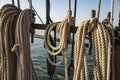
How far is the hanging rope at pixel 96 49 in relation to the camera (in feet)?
9.03

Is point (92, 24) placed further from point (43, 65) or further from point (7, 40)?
point (43, 65)

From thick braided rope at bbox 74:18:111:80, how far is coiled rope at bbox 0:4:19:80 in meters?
0.93

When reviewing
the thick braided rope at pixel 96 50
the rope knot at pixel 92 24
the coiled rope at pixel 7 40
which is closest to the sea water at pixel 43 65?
the coiled rope at pixel 7 40

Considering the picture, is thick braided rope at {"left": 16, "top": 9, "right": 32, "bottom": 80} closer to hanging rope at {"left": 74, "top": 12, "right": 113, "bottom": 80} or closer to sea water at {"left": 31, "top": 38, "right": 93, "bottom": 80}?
hanging rope at {"left": 74, "top": 12, "right": 113, "bottom": 80}

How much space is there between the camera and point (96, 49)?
110 inches

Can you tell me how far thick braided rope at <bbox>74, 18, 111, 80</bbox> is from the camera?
275 centimetres

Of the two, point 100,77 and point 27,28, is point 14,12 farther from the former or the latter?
point 100,77

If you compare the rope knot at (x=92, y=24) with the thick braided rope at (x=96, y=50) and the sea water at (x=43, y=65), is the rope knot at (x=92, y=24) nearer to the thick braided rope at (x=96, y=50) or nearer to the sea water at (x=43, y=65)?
the thick braided rope at (x=96, y=50)

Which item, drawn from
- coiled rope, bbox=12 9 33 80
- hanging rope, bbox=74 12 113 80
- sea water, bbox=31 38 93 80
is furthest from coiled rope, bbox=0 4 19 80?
sea water, bbox=31 38 93 80

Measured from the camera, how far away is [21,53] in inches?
129

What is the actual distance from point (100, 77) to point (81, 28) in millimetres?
540

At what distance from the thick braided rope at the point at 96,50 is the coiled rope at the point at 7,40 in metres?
0.93

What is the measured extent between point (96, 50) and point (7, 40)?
1.17 meters

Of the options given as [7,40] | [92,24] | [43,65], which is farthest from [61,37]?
[43,65]
